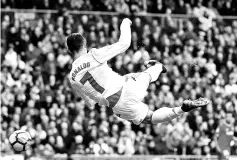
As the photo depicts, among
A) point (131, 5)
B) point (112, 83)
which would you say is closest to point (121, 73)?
point (131, 5)

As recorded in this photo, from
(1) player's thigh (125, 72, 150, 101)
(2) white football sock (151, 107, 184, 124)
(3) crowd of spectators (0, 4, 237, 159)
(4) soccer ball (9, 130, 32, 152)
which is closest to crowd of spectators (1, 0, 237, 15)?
(3) crowd of spectators (0, 4, 237, 159)

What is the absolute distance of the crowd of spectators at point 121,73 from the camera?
20.1 metres

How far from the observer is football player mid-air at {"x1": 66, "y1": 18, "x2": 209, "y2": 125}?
39.5ft

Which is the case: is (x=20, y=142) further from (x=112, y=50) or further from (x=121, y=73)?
(x=121, y=73)

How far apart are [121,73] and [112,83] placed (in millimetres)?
9442

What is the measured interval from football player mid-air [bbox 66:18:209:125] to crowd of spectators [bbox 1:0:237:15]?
11063 mm

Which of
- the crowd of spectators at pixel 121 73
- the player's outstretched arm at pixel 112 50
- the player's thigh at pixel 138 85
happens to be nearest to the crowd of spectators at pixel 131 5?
the crowd of spectators at pixel 121 73

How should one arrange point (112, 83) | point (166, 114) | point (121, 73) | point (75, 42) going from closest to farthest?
point (75, 42) → point (112, 83) → point (166, 114) → point (121, 73)

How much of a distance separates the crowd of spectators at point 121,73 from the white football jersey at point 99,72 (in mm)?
7177

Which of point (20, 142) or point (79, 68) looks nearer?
point (79, 68)

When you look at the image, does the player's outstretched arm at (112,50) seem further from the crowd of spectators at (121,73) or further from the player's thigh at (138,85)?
the crowd of spectators at (121,73)

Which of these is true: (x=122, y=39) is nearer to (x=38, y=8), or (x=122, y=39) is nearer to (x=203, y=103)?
(x=203, y=103)

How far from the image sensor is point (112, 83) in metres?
12.3

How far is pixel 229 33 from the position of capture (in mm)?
24609
